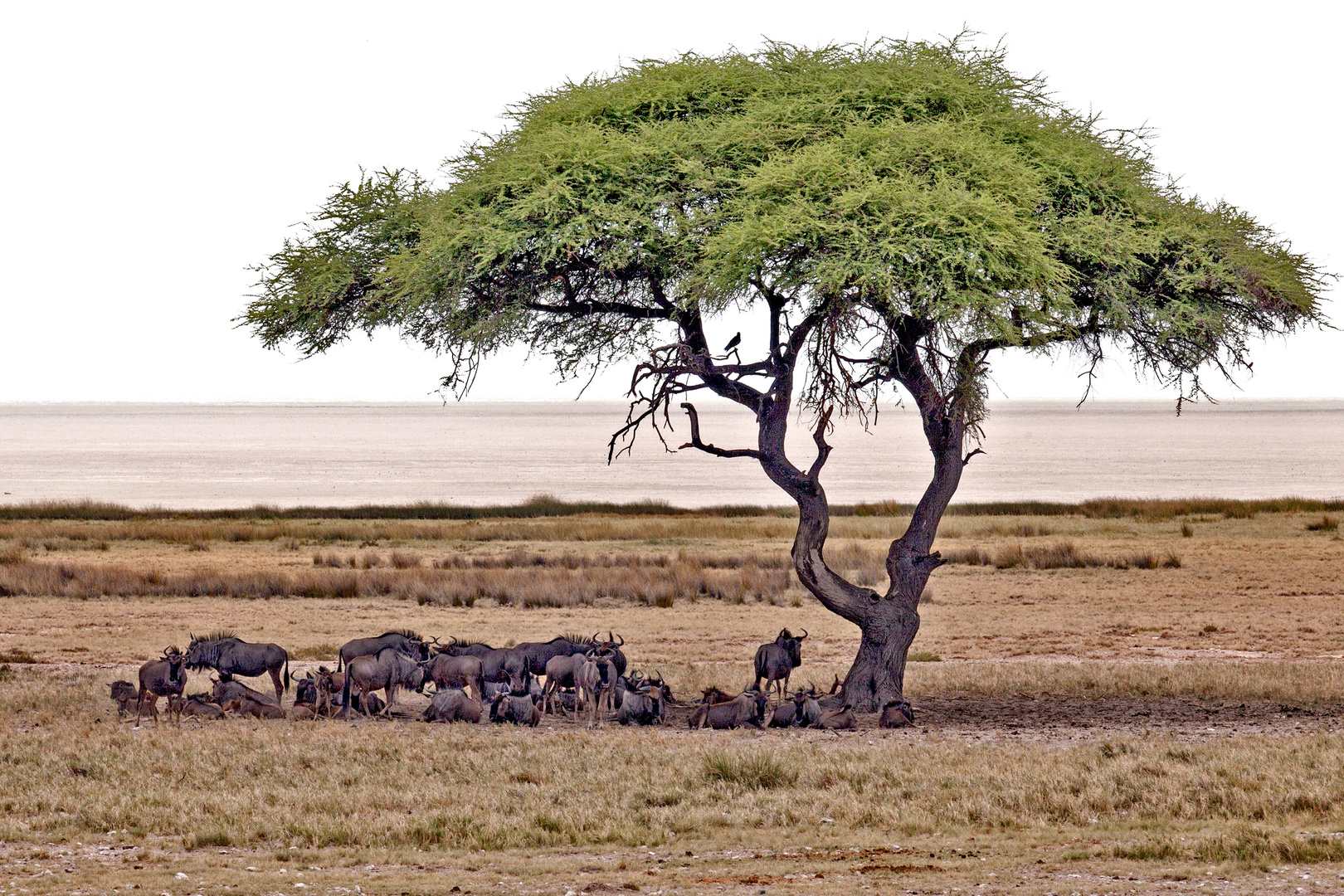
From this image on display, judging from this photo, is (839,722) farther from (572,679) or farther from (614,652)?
(572,679)

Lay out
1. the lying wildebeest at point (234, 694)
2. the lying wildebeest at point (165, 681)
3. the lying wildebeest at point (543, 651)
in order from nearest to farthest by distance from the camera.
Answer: the lying wildebeest at point (165, 681) < the lying wildebeest at point (234, 694) < the lying wildebeest at point (543, 651)

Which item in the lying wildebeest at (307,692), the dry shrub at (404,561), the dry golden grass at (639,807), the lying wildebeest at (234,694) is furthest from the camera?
the dry shrub at (404,561)

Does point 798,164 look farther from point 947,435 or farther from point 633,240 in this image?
point 947,435

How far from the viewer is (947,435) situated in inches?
754

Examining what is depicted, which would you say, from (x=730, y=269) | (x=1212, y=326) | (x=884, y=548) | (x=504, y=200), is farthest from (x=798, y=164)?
(x=884, y=548)

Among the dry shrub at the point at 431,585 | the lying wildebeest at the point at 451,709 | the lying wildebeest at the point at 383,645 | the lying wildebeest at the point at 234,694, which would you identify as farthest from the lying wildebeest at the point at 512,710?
the dry shrub at the point at 431,585

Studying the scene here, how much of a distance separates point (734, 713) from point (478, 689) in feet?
11.9

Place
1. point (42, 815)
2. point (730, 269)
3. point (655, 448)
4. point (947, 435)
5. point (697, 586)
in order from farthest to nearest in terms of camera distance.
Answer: point (655, 448) < point (697, 586) < point (947, 435) < point (730, 269) < point (42, 815)

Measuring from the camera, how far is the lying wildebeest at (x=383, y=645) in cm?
1870

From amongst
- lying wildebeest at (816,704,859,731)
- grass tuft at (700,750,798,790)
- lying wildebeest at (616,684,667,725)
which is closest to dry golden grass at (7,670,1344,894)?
grass tuft at (700,750,798,790)

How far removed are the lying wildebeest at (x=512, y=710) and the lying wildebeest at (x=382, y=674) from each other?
1.19 m

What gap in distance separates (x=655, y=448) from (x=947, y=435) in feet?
553

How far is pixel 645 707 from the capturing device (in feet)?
58.9

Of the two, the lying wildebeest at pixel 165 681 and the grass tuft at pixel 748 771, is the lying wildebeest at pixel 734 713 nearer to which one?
the grass tuft at pixel 748 771
